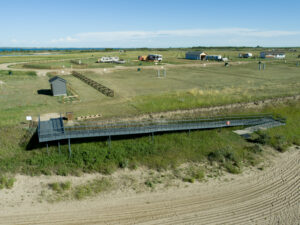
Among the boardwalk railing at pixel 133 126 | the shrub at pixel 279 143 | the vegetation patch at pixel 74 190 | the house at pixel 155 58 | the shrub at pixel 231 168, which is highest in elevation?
the house at pixel 155 58

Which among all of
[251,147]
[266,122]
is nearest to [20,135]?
[251,147]

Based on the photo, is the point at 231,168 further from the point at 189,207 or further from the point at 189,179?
the point at 189,207

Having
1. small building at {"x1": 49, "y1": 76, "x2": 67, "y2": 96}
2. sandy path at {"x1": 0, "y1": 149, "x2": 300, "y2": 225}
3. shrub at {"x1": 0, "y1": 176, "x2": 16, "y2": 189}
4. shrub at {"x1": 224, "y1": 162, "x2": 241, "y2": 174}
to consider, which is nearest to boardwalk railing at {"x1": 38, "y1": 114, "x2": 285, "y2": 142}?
shrub at {"x1": 0, "y1": 176, "x2": 16, "y2": 189}

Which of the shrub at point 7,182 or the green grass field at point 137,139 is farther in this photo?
the green grass field at point 137,139

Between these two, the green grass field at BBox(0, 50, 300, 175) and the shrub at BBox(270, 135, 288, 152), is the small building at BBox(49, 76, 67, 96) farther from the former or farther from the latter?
the shrub at BBox(270, 135, 288, 152)

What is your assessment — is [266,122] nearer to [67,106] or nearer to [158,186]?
[158,186]

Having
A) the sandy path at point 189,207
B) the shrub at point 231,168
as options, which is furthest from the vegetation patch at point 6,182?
the shrub at point 231,168

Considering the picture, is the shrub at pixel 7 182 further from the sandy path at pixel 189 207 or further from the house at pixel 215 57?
the house at pixel 215 57

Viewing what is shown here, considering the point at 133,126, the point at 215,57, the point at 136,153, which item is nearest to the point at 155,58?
the point at 215,57
